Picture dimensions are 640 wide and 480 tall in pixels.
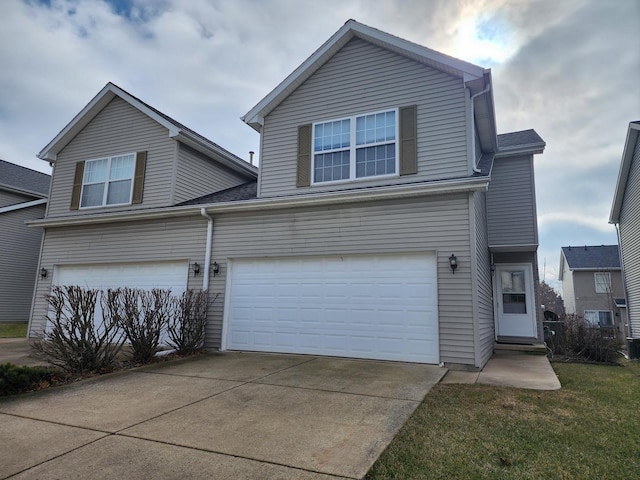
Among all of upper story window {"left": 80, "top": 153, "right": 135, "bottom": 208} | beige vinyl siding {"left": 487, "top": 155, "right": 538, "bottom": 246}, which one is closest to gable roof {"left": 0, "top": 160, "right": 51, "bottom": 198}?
upper story window {"left": 80, "top": 153, "right": 135, "bottom": 208}

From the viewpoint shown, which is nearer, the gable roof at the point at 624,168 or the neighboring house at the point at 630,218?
the gable roof at the point at 624,168

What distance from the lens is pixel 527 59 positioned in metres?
10.9

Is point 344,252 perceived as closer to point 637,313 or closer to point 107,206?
point 107,206

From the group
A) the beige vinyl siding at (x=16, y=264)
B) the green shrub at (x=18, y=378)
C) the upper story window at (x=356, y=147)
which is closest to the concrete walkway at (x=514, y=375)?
the upper story window at (x=356, y=147)

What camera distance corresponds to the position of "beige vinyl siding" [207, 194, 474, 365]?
7426mm

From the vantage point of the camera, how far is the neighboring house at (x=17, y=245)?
15.6 m

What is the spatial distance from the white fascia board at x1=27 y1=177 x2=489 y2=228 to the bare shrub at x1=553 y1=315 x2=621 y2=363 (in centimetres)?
556

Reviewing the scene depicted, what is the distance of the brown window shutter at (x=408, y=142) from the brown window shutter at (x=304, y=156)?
224 cm

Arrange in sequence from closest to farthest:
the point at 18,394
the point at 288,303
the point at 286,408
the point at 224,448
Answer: the point at 224,448, the point at 286,408, the point at 18,394, the point at 288,303

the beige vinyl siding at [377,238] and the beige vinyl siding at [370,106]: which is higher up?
the beige vinyl siding at [370,106]

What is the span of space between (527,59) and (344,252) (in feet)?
25.8

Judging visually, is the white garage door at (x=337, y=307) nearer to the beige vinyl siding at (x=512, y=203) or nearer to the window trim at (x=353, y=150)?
the window trim at (x=353, y=150)

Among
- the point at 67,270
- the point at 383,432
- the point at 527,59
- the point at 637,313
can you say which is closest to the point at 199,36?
the point at 67,270

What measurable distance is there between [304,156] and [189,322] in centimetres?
470
